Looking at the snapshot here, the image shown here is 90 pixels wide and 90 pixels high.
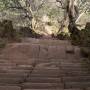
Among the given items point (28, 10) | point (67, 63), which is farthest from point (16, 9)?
point (67, 63)

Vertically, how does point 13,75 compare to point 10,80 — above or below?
below

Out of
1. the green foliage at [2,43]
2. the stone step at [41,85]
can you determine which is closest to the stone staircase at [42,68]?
the stone step at [41,85]

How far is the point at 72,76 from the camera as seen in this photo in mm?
6891

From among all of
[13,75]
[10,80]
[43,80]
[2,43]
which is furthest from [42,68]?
[2,43]

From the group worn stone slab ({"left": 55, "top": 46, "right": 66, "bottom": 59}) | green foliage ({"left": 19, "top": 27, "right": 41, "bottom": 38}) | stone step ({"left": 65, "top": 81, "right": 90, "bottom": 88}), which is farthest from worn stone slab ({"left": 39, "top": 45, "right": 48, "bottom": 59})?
green foliage ({"left": 19, "top": 27, "right": 41, "bottom": 38})

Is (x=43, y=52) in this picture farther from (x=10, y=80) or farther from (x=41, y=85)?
(x=41, y=85)

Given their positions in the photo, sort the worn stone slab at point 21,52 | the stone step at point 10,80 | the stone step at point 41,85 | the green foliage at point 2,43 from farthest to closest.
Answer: the green foliage at point 2,43 < the worn stone slab at point 21,52 < the stone step at point 10,80 < the stone step at point 41,85

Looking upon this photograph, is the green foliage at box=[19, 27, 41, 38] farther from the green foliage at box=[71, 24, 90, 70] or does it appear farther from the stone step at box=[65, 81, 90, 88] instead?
the stone step at box=[65, 81, 90, 88]

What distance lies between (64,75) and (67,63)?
1238 millimetres

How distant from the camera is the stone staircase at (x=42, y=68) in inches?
235

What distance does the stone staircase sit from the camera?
5977 millimetres

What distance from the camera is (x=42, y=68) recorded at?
7.51 metres

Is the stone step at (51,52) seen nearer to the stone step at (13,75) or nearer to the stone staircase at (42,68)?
the stone staircase at (42,68)

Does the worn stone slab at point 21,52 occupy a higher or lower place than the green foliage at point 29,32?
higher
